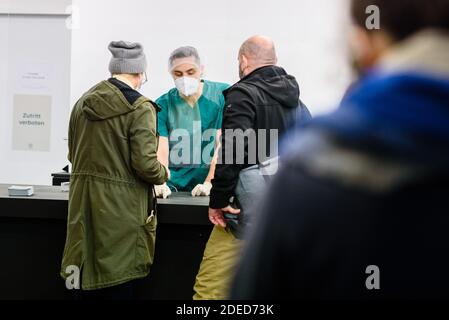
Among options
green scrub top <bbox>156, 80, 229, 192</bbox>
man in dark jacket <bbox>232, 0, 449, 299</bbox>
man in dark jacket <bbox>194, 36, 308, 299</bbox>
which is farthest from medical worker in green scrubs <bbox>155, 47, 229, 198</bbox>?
man in dark jacket <bbox>232, 0, 449, 299</bbox>

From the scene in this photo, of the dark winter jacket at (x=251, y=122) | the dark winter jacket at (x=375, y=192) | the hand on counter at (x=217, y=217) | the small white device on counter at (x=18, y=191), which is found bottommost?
the hand on counter at (x=217, y=217)

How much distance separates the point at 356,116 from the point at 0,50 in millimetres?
5607

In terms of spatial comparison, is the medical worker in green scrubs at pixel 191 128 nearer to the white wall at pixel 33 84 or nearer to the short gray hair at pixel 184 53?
the short gray hair at pixel 184 53

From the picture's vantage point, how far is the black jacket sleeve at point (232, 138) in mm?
2225

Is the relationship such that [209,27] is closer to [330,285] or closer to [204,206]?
[204,206]

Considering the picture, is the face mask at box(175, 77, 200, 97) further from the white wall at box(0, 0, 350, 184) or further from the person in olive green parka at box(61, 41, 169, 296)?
the white wall at box(0, 0, 350, 184)

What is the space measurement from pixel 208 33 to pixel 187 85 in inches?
51.3

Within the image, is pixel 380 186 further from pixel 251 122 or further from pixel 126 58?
pixel 126 58

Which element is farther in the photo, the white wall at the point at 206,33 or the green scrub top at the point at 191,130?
the white wall at the point at 206,33

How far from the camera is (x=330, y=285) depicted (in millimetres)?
607

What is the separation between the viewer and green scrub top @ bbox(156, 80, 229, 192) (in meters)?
3.33

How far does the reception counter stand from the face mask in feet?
2.17

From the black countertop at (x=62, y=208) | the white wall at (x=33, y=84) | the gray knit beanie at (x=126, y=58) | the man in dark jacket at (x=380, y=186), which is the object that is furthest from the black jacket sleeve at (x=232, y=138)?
the white wall at (x=33, y=84)

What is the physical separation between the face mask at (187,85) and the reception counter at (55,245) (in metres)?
0.66
